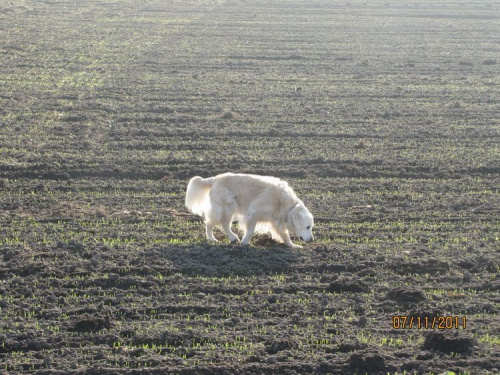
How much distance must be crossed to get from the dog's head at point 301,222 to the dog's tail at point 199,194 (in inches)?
64.5

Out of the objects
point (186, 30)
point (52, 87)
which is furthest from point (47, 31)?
point (52, 87)

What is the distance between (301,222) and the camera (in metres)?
13.1

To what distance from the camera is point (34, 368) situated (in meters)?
9.16

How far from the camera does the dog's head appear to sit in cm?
1315

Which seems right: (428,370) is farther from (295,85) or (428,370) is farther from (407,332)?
(295,85)

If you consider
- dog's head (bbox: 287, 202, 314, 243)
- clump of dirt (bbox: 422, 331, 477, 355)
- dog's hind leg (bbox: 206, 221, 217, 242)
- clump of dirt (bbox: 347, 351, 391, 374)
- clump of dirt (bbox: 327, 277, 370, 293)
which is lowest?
clump of dirt (bbox: 347, 351, 391, 374)

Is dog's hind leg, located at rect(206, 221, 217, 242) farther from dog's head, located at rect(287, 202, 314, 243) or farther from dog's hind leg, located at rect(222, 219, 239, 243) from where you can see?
dog's head, located at rect(287, 202, 314, 243)

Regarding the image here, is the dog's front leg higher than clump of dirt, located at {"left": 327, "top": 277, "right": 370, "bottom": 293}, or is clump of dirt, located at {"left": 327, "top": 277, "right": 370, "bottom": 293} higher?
the dog's front leg

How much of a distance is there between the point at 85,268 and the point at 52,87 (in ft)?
54.3

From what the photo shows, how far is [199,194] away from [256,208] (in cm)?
126
